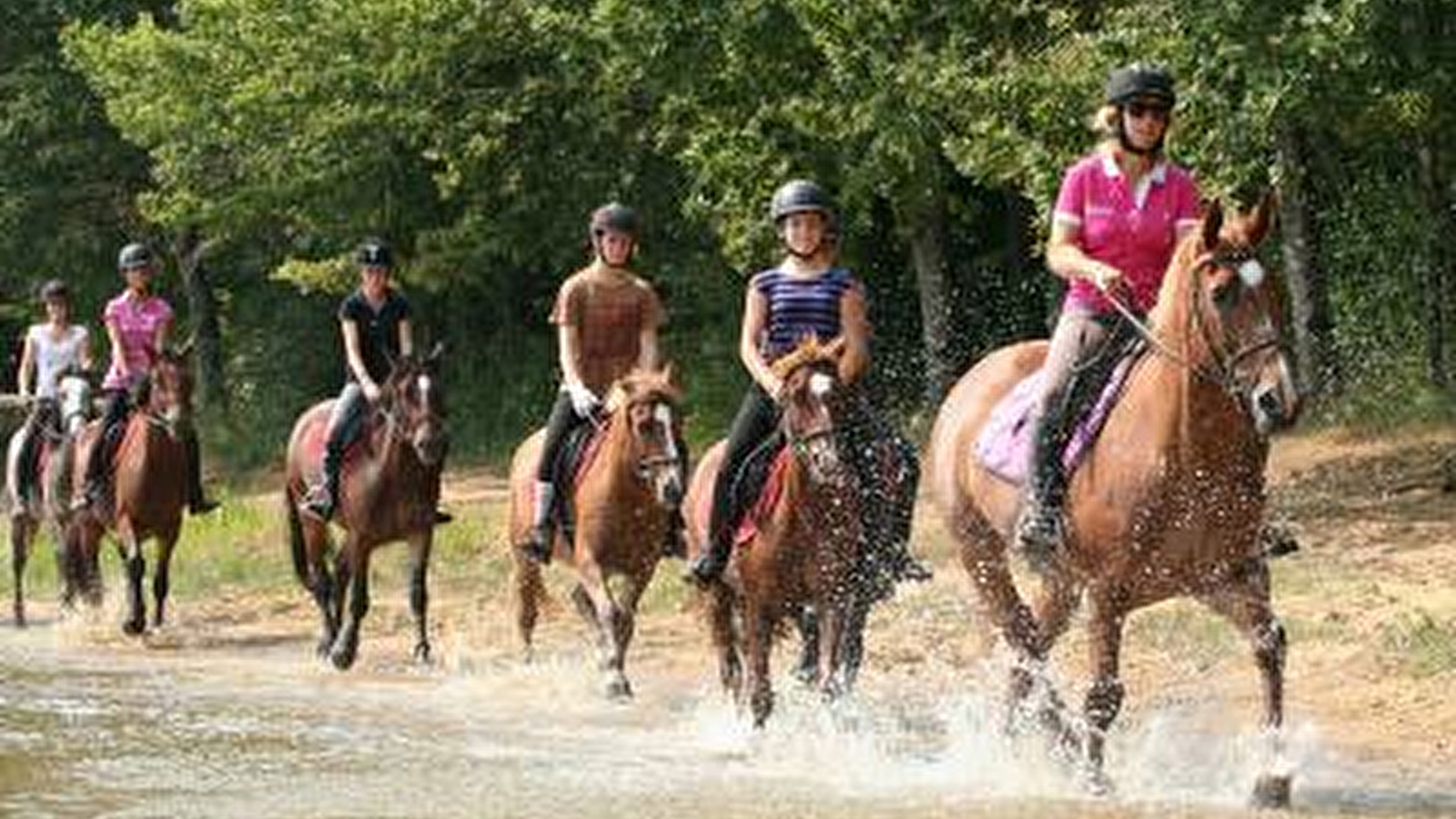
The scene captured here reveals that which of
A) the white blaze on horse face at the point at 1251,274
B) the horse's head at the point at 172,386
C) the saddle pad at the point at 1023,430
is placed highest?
the white blaze on horse face at the point at 1251,274

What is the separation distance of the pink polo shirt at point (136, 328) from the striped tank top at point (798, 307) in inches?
370

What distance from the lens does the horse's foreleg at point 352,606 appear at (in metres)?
16.3

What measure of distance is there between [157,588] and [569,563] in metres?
6.14

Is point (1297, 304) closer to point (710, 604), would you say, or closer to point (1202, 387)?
point (710, 604)

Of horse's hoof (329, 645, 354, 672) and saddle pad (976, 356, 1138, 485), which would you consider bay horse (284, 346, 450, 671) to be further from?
saddle pad (976, 356, 1138, 485)

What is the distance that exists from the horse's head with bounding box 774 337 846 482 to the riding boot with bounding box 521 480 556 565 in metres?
3.65

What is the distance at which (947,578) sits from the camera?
18922 mm

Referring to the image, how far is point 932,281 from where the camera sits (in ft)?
98.9

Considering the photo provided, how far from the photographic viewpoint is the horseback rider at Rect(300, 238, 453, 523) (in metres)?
16.5

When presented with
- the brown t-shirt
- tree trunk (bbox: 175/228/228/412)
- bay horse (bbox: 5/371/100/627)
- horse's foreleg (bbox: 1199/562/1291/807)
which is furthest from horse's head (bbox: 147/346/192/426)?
tree trunk (bbox: 175/228/228/412)

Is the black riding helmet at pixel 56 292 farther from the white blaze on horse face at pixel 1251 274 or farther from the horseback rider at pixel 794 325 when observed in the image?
the white blaze on horse face at pixel 1251 274

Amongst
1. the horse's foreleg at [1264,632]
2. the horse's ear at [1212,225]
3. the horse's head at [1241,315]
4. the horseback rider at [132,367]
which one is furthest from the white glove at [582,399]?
the horseback rider at [132,367]

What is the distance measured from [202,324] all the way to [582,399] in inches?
1326

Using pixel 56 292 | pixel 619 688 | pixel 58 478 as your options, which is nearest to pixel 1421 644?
pixel 619 688
